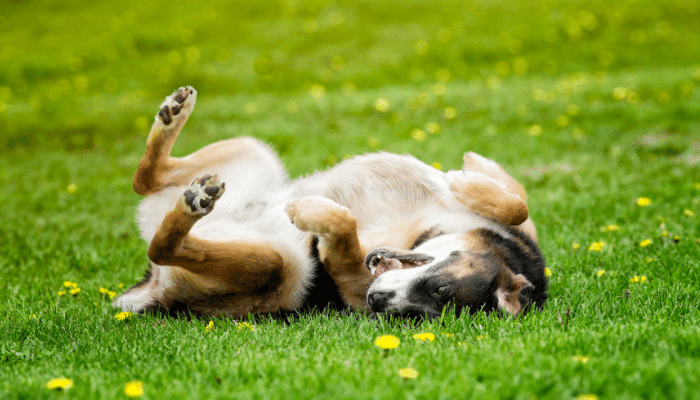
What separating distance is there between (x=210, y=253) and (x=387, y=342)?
110 cm

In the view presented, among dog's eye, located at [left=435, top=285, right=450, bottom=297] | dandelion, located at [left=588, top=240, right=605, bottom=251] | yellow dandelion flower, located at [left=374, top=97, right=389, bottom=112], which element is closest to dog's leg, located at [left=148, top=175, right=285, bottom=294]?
dog's eye, located at [left=435, top=285, right=450, bottom=297]

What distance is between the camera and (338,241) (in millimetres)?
3053

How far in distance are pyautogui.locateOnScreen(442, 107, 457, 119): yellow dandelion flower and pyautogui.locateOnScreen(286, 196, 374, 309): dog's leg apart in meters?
6.02

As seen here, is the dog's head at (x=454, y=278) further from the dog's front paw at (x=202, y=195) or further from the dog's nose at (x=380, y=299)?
the dog's front paw at (x=202, y=195)

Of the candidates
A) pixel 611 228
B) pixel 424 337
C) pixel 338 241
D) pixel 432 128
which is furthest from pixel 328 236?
pixel 432 128

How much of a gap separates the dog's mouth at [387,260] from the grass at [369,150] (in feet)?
0.91

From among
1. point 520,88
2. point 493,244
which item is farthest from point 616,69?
point 493,244

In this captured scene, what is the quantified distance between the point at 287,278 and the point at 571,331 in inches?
58.3

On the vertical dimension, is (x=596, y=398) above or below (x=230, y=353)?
above

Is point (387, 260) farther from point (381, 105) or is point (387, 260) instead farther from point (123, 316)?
point (381, 105)

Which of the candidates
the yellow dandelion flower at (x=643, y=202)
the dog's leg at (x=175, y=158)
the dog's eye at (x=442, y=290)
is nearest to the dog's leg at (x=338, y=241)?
the dog's eye at (x=442, y=290)

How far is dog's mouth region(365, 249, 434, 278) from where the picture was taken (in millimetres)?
3043

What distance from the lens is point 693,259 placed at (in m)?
3.79

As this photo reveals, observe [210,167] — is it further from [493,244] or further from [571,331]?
[571,331]
